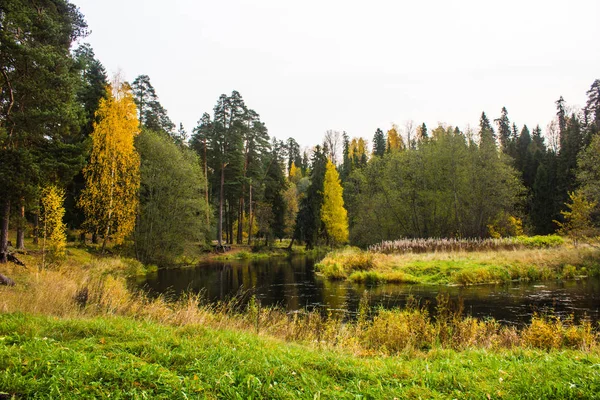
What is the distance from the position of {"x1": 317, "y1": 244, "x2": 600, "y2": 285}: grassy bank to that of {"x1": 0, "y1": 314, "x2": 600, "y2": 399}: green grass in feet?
46.0

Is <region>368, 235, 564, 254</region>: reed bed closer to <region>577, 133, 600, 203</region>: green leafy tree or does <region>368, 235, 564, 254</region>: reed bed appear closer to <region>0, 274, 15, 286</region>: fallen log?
<region>577, 133, 600, 203</region>: green leafy tree

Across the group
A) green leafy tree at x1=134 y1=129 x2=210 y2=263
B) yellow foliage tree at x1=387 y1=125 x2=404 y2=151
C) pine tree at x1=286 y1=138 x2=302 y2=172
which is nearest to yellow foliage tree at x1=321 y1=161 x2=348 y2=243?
green leafy tree at x1=134 y1=129 x2=210 y2=263

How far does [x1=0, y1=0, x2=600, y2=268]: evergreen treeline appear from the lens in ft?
50.9

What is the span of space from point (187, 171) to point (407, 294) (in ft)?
69.2

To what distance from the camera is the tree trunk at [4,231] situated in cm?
1578

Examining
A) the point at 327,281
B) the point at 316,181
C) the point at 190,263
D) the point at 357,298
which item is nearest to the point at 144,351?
the point at 357,298

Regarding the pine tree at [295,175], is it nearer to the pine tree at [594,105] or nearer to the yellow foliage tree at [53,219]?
the pine tree at [594,105]

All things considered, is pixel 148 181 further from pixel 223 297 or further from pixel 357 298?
pixel 357 298

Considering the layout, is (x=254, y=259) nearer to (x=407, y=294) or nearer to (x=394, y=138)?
(x=407, y=294)

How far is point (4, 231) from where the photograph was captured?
1612 cm

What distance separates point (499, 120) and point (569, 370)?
8087 centimetres

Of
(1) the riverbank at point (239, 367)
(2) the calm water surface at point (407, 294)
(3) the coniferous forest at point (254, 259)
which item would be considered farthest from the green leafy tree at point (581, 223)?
(1) the riverbank at point (239, 367)

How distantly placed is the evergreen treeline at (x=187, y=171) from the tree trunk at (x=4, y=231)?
6cm

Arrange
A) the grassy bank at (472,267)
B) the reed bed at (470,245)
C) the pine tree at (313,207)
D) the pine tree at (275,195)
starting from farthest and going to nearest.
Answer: the pine tree at (275,195) → the pine tree at (313,207) → the reed bed at (470,245) → the grassy bank at (472,267)
